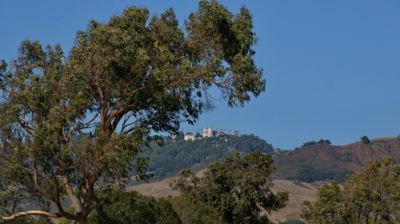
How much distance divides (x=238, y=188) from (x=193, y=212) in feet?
39.2

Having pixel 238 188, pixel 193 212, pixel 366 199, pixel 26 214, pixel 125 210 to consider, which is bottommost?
pixel 26 214

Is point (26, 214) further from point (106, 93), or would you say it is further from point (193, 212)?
point (193, 212)

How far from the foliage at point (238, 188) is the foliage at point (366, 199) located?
416cm

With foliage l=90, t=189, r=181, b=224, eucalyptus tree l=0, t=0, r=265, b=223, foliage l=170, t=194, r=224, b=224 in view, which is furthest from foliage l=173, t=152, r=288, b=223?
eucalyptus tree l=0, t=0, r=265, b=223

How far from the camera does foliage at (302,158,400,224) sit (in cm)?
6347

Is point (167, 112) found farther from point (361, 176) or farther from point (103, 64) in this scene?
point (361, 176)

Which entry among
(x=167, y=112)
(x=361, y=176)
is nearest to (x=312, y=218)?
(x=361, y=176)

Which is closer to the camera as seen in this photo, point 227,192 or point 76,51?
point 76,51

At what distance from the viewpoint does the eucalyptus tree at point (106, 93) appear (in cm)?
2684

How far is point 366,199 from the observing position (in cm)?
6350

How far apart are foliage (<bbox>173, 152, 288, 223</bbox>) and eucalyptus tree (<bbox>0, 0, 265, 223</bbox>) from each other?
36.9m

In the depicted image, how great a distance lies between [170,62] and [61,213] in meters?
6.17

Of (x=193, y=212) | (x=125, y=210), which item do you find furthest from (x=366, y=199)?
(x=125, y=210)

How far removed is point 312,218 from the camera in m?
68.1
